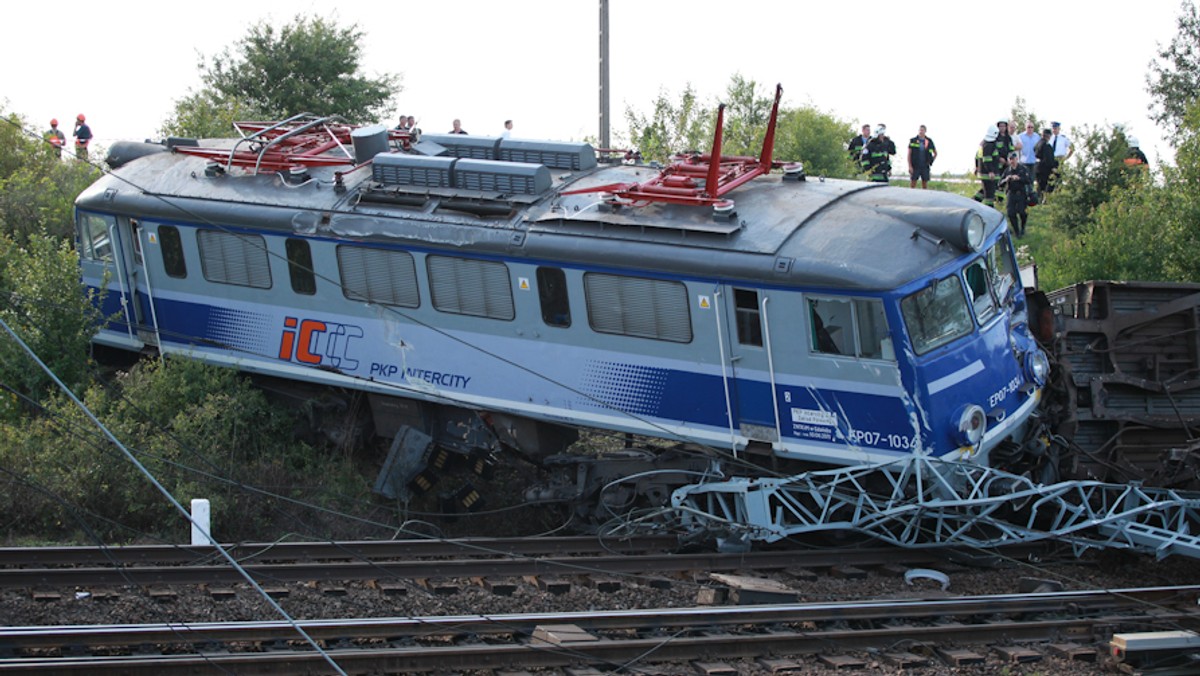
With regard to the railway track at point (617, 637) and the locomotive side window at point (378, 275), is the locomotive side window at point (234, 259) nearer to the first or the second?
the locomotive side window at point (378, 275)

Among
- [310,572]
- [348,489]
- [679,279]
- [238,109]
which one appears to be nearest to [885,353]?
[679,279]

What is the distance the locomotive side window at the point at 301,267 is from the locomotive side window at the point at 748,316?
5295mm

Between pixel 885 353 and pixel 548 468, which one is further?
pixel 548 468

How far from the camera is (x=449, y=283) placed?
45.3 ft

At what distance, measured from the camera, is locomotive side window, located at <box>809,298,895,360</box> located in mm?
11508

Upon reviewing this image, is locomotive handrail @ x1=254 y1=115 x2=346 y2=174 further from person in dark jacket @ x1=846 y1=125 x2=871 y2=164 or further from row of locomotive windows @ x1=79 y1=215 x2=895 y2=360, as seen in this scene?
person in dark jacket @ x1=846 y1=125 x2=871 y2=164

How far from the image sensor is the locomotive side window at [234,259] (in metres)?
15.1

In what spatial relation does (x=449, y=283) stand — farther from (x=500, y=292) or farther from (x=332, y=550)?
(x=332, y=550)

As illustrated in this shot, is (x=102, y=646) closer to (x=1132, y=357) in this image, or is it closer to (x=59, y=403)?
(x=59, y=403)

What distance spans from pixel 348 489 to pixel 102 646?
18.4 feet

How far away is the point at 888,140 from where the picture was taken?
941 inches

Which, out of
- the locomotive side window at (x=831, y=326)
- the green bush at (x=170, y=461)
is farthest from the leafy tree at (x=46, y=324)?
the locomotive side window at (x=831, y=326)

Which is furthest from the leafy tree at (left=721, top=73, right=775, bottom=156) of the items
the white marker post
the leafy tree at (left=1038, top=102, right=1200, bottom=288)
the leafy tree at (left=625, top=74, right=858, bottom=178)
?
the white marker post

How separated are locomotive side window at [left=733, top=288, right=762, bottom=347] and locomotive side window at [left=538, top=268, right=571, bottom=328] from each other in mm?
1880
